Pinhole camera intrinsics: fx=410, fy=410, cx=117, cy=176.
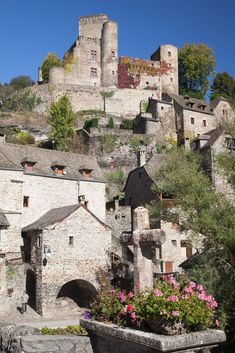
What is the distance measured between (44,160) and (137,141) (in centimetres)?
1961

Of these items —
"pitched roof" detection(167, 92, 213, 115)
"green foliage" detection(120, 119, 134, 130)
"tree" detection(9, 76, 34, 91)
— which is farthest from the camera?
"tree" detection(9, 76, 34, 91)

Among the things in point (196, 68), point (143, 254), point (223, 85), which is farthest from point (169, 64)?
point (143, 254)

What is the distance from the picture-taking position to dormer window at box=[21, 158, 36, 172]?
3056cm

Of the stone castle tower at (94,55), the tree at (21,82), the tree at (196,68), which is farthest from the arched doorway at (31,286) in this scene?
the tree at (21,82)

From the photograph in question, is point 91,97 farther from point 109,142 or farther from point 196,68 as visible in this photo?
point 196,68

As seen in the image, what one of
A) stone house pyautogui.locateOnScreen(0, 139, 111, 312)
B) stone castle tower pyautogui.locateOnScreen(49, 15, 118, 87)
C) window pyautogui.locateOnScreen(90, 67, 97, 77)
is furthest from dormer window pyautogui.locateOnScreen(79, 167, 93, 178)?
window pyautogui.locateOnScreen(90, 67, 97, 77)

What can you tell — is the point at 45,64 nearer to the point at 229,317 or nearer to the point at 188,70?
the point at 188,70

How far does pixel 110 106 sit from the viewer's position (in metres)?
63.8

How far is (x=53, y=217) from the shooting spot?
28250 millimetres

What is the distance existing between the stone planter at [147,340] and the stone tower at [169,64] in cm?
6474

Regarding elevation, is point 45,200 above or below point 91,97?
A: below

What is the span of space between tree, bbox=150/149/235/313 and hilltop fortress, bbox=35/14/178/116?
40353 millimetres

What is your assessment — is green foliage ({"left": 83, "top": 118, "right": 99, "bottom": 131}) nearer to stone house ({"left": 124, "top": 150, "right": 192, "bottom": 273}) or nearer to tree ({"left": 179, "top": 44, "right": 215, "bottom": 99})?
stone house ({"left": 124, "top": 150, "right": 192, "bottom": 273})

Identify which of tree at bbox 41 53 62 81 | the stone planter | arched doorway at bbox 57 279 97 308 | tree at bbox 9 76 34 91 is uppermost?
tree at bbox 9 76 34 91
